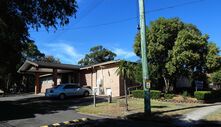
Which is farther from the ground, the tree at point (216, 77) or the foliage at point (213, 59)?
the foliage at point (213, 59)

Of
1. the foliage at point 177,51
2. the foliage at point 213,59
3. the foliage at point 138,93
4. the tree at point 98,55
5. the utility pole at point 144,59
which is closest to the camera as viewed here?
the utility pole at point 144,59

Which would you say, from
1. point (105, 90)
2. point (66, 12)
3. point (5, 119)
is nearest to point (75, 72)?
point (105, 90)

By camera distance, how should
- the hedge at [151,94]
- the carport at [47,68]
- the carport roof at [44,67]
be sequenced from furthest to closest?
1. the carport at [47,68]
2. the carport roof at [44,67]
3. the hedge at [151,94]

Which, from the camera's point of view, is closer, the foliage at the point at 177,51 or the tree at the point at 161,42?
the foliage at the point at 177,51

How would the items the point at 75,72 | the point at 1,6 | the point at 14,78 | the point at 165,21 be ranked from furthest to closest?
the point at 14,78
the point at 75,72
the point at 165,21
the point at 1,6

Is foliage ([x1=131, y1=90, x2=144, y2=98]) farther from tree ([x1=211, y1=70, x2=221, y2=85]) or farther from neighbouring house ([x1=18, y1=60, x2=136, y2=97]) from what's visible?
tree ([x1=211, y1=70, x2=221, y2=85])

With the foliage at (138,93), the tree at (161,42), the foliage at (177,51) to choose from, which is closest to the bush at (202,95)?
the foliage at (177,51)

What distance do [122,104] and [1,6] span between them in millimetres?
10848

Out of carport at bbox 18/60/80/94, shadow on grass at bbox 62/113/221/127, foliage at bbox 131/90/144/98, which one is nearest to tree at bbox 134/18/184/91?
foliage at bbox 131/90/144/98

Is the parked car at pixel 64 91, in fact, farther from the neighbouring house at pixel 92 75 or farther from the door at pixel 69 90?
the neighbouring house at pixel 92 75

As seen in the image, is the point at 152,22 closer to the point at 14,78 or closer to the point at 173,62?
the point at 173,62

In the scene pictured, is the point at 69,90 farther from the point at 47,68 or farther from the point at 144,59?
the point at 144,59

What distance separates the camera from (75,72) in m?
40.1

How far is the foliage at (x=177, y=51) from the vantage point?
98.3ft
